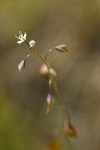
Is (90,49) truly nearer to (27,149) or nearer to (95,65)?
(95,65)

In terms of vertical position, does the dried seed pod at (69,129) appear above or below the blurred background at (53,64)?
above

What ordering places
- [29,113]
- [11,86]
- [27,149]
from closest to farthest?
[27,149], [29,113], [11,86]

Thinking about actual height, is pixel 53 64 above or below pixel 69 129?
below

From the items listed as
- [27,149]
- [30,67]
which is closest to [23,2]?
[30,67]

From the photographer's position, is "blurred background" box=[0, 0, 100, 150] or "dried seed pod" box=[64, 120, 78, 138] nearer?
"dried seed pod" box=[64, 120, 78, 138]

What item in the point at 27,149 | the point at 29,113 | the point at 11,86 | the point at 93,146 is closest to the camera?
the point at 27,149

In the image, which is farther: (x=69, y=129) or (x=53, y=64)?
(x=53, y=64)

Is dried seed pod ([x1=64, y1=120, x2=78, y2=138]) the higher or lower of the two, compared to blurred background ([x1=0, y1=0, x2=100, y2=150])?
higher

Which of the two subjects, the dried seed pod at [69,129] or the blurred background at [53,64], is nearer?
the dried seed pod at [69,129]
